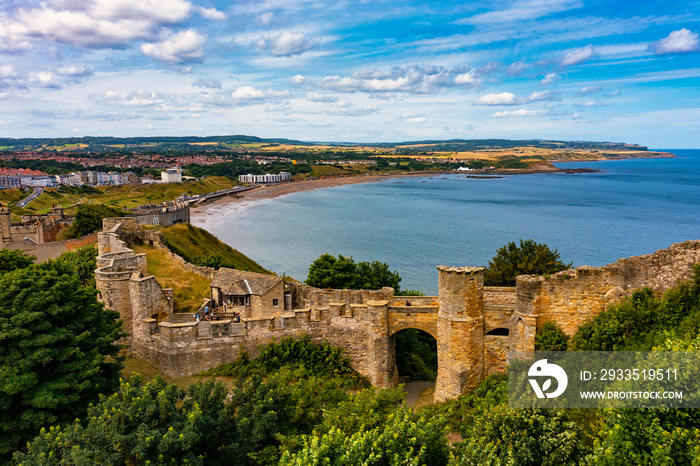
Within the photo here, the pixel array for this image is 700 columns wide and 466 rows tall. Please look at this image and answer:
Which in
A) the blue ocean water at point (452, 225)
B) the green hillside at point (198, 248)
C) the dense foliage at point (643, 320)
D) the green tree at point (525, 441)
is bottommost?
the blue ocean water at point (452, 225)

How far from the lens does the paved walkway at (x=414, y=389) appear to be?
62.8 ft

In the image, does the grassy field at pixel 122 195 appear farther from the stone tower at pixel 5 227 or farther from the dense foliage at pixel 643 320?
the dense foliage at pixel 643 320

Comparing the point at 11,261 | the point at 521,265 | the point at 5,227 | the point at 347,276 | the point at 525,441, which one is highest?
the point at 11,261

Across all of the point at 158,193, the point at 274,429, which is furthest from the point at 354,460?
the point at 158,193

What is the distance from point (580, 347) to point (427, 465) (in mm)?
8145

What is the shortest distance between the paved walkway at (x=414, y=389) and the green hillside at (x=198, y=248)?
18391 mm

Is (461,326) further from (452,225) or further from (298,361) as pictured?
(452,225)

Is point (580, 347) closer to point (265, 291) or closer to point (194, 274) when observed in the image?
point (265, 291)

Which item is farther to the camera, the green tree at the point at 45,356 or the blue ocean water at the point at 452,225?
the blue ocean water at the point at 452,225

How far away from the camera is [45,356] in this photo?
1265 cm

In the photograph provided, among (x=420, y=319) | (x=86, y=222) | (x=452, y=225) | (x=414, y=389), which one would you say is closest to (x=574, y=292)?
(x=420, y=319)

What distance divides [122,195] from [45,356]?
112 metres

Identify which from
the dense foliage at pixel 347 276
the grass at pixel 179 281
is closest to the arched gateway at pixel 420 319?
the grass at pixel 179 281

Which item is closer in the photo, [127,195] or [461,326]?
[461,326]
